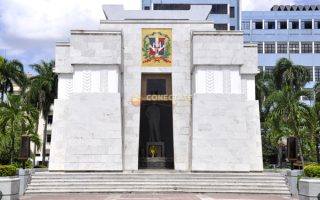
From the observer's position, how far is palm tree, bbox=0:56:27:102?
49.8 meters

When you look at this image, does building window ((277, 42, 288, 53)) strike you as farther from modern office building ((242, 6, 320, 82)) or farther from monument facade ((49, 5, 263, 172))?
monument facade ((49, 5, 263, 172))

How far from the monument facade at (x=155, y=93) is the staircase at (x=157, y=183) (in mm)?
4006

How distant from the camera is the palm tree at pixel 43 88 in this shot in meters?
48.6

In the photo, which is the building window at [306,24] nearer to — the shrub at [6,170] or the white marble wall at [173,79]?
the white marble wall at [173,79]

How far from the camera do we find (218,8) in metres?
73.2

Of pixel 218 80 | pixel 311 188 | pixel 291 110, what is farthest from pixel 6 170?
pixel 291 110

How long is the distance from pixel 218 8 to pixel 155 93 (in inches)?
1597

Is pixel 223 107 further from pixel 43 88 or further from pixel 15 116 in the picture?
pixel 43 88

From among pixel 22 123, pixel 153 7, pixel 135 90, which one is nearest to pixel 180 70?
pixel 135 90

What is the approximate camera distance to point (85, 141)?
31656mm

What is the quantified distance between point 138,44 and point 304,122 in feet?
47.7

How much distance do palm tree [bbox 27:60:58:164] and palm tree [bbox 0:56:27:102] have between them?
1480 millimetres

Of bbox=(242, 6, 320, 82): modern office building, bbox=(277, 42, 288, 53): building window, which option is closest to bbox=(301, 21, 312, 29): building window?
bbox=(242, 6, 320, 82): modern office building

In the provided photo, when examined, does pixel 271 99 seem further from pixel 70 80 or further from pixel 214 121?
pixel 70 80
